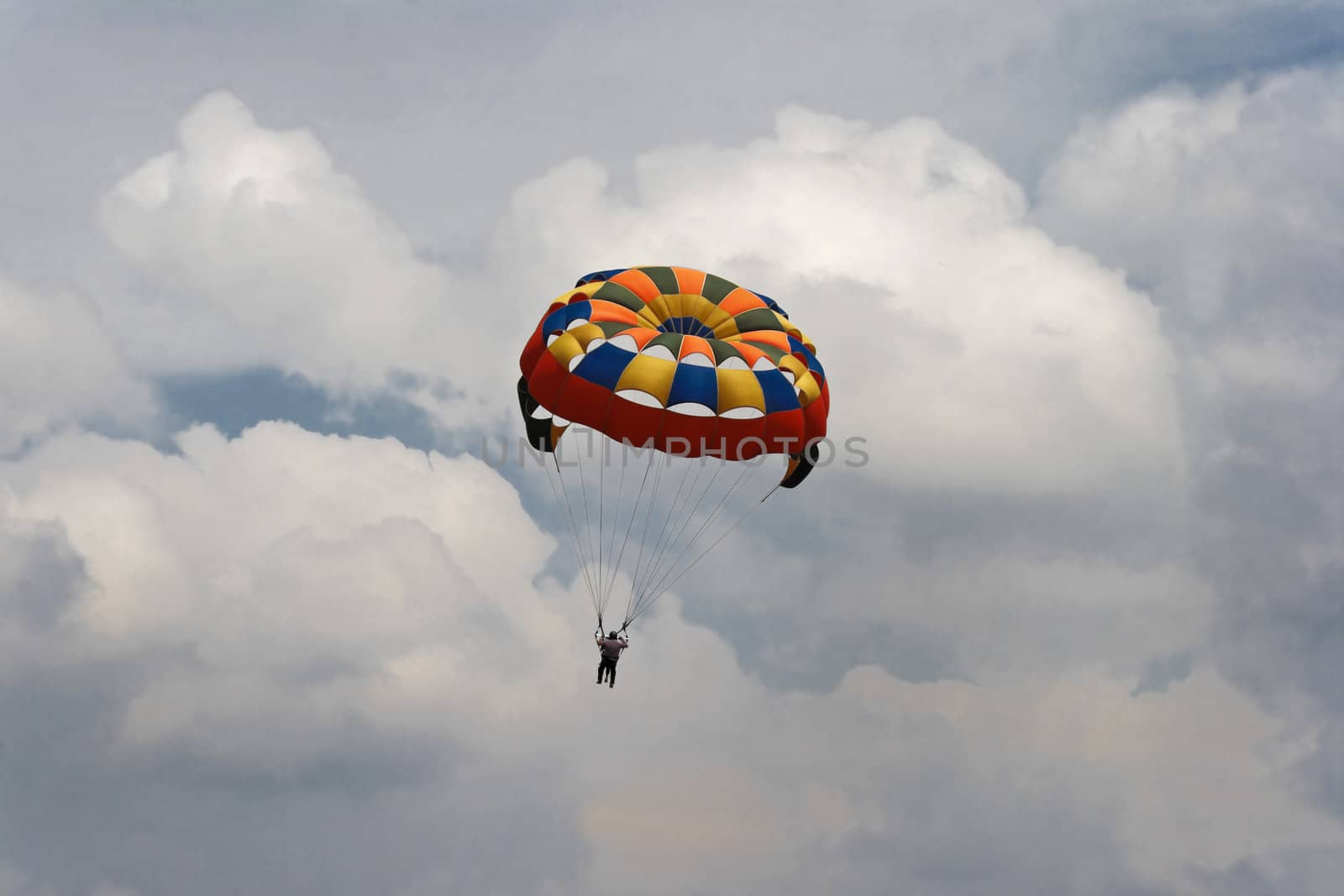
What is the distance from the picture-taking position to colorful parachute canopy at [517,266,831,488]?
36.8 metres

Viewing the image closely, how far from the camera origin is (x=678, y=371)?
36.8 metres

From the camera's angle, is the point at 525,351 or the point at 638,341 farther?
the point at 525,351

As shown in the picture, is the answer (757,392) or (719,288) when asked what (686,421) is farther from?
(719,288)

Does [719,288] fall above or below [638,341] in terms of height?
above

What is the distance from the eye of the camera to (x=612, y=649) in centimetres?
3753

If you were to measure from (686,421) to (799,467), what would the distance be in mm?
5140

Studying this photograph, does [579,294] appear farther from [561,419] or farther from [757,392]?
[757,392]

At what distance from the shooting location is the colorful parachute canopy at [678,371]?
36781 mm

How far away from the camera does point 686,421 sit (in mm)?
37219

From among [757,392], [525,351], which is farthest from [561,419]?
[757,392]

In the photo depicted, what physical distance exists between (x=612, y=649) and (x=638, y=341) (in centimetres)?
791

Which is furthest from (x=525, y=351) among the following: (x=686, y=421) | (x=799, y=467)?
(x=799, y=467)

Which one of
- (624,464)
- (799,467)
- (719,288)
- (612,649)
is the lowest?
(612,649)

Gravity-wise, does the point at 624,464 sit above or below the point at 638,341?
below
